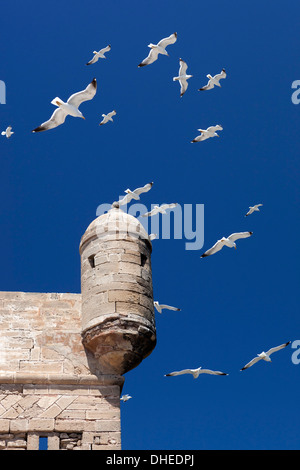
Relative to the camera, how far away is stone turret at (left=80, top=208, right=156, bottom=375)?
1877 cm

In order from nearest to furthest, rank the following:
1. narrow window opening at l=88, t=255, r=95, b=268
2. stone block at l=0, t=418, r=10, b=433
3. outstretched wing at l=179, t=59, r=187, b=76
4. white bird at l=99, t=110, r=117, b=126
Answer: stone block at l=0, t=418, r=10, b=433
narrow window opening at l=88, t=255, r=95, b=268
outstretched wing at l=179, t=59, r=187, b=76
white bird at l=99, t=110, r=117, b=126

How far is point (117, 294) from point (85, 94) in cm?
637

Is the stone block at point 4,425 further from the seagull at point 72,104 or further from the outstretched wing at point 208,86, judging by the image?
the outstretched wing at point 208,86

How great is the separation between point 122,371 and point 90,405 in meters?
0.99

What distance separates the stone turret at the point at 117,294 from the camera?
61.6 ft

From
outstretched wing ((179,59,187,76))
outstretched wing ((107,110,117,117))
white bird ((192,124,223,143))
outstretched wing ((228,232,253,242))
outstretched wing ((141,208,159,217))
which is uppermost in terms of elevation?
outstretched wing ((179,59,187,76))

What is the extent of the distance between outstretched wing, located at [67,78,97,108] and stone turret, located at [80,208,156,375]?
13.8ft

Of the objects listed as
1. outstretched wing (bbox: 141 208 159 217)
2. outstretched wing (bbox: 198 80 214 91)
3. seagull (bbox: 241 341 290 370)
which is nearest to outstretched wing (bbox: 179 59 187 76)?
outstretched wing (bbox: 198 80 214 91)

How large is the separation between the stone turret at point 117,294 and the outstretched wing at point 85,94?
4219 mm

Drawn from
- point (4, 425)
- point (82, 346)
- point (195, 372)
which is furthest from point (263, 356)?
point (4, 425)

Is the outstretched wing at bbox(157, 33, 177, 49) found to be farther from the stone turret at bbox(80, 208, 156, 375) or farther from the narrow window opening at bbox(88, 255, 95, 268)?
the narrow window opening at bbox(88, 255, 95, 268)

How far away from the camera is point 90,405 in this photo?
60.3 feet

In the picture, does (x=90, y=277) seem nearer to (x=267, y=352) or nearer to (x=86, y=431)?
(x=86, y=431)

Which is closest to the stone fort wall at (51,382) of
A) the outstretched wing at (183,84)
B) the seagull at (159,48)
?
the seagull at (159,48)
